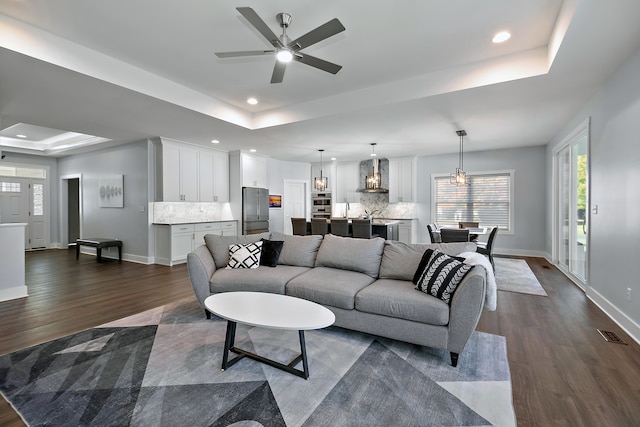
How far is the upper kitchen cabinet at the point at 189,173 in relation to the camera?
6340 millimetres

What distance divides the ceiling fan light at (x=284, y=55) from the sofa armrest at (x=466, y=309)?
2.35 m

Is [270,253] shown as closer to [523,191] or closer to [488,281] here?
[488,281]

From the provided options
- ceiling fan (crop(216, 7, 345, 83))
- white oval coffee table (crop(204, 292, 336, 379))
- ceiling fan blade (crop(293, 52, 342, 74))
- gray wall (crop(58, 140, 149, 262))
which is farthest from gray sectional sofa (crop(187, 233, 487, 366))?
gray wall (crop(58, 140, 149, 262))

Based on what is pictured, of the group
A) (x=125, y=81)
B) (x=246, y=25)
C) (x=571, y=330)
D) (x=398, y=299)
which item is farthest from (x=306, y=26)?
(x=571, y=330)

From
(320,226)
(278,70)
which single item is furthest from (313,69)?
(320,226)

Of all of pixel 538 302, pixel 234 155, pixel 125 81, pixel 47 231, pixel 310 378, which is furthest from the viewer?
pixel 47 231

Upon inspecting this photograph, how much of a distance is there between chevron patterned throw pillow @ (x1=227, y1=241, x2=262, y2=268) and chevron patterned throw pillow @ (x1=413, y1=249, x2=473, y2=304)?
1.84 meters

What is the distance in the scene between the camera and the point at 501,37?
3045 mm

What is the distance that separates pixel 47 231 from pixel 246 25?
9198 millimetres

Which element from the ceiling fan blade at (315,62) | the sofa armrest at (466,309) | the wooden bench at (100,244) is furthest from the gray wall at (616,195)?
the wooden bench at (100,244)

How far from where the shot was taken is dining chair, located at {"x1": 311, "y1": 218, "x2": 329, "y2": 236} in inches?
243

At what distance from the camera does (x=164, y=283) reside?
187 inches

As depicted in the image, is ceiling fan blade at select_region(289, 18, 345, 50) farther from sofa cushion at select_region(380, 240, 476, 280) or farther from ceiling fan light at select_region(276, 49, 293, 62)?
sofa cushion at select_region(380, 240, 476, 280)

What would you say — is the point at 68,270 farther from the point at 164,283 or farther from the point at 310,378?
the point at 310,378
